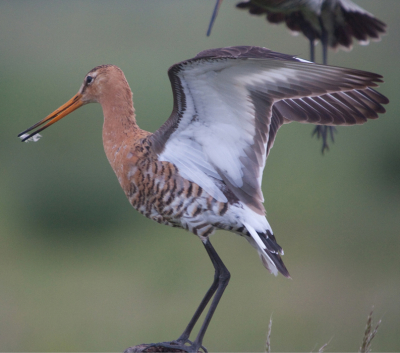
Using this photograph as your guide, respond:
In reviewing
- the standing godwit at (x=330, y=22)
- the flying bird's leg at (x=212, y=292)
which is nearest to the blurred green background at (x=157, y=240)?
the standing godwit at (x=330, y=22)

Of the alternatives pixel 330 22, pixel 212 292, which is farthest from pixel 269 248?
pixel 330 22

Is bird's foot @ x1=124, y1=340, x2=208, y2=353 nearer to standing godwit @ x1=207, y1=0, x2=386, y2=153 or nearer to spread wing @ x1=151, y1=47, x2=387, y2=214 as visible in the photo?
spread wing @ x1=151, y1=47, x2=387, y2=214

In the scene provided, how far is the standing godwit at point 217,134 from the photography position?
2.41 m

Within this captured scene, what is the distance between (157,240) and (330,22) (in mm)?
2953

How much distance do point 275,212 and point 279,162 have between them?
0.77m

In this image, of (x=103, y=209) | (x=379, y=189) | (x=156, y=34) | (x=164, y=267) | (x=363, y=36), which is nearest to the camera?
(x=363, y=36)

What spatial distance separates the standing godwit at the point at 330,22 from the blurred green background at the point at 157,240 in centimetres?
182

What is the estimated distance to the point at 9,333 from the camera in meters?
5.16

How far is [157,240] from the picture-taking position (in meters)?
6.58

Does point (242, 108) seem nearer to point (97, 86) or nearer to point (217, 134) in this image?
point (217, 134)

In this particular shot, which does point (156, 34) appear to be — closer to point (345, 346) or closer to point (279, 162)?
point (279, 162)

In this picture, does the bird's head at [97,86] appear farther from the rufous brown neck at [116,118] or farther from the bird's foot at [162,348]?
the bird's foot at [162,348]

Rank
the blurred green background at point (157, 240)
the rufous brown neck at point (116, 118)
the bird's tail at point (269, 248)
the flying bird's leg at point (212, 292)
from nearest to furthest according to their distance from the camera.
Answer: the bird's tail at point (269, 248) → the flying bird's leg at point (212, 292) → the rufous brown neck at point (116, 118) → the blurred green background at point (157, 240)

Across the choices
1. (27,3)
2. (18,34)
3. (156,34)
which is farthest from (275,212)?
(27,3)
